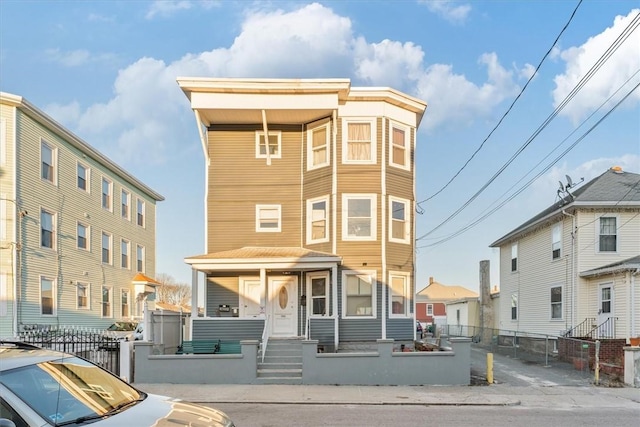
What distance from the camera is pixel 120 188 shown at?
30047 mm

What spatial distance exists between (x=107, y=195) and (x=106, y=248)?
2.94 meters

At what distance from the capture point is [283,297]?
719 inches

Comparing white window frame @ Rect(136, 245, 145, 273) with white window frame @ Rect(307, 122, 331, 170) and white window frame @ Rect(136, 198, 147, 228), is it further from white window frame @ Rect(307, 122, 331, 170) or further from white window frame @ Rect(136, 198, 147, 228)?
white window frame @ Rect(307, 122, 331, 170)

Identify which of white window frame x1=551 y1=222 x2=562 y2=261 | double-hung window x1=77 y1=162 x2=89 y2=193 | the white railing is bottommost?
the white railing

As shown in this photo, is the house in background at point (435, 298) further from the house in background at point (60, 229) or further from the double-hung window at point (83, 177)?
the double-hung window at point (83, 177)

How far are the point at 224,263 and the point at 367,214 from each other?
5228 millimetres

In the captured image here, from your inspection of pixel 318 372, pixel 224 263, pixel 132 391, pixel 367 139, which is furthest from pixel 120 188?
pixel 132 391

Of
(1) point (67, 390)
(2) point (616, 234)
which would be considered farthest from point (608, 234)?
(1) point (67, 390)

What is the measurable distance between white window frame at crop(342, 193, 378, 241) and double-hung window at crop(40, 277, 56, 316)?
42.8 ft

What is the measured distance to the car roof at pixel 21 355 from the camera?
13.3 ft

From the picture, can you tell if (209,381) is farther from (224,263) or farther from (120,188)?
(120,188)

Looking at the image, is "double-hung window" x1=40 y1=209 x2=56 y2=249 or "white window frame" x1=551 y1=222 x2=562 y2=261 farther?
"white window frame" x1=551 y1=222 x2=562 y2=261

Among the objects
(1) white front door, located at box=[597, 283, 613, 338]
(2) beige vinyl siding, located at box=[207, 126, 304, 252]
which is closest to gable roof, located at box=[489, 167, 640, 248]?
(1) white front door, located at box=[597, 283, 613, 338]

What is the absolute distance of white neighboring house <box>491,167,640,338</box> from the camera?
18.9 meters
